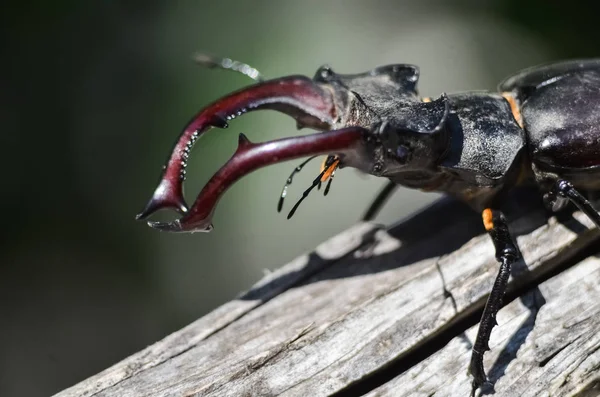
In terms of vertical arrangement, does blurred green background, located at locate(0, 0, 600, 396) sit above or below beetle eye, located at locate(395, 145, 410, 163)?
above

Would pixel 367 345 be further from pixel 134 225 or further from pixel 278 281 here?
pixel 134 225

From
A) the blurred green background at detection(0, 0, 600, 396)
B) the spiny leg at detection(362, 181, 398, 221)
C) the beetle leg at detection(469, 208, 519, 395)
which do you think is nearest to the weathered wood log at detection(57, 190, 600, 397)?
the beetle leg at detection(469, 208, 519, 395)

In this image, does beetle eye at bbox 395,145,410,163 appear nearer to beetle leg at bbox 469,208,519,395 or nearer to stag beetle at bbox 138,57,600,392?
stag beetle at bbox 138,57,600,392

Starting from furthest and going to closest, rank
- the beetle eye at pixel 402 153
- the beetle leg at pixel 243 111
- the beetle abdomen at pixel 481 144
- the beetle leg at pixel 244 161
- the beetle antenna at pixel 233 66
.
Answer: the beetle antenna at pixel 233 66, the beetle abdomen at pixel 481 144, the beetle eye at pixel 402 153, the beetle leg at pixel 243 111, the beetle leg at pixel 244 161

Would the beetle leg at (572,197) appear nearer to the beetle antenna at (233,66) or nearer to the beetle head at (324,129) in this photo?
the beetle head at (324,129)

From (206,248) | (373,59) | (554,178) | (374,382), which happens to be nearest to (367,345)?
(374,382)

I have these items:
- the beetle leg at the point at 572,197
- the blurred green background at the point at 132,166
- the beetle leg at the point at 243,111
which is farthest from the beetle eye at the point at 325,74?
the blurred green background at the point at 132,166
